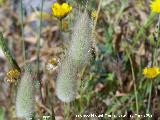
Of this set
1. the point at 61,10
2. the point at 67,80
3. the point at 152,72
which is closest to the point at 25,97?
the point at 67,80

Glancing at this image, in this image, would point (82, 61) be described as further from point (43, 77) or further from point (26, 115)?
point (43, 77)

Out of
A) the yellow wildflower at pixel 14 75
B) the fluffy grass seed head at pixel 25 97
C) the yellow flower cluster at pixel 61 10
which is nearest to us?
the fluffy grass seed head at pixel 25 97

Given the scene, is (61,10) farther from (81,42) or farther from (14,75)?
(81,42)

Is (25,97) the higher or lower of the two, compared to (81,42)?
lower

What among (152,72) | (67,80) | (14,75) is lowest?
(152,72)

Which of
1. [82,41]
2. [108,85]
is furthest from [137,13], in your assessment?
[82,41]

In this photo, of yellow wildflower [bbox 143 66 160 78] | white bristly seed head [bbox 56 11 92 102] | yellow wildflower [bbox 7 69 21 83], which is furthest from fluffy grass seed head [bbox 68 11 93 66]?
yellow wildflower [bbox 143 66 160 78]

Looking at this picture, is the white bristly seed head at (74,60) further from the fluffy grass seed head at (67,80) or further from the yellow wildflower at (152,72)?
the yellow wildflower at (152,72)

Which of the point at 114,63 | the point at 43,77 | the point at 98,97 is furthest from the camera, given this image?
the point at 43,77

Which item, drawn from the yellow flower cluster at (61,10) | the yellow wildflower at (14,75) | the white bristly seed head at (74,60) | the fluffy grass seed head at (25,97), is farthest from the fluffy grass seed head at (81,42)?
the yellow flower cluster at (61,10)
